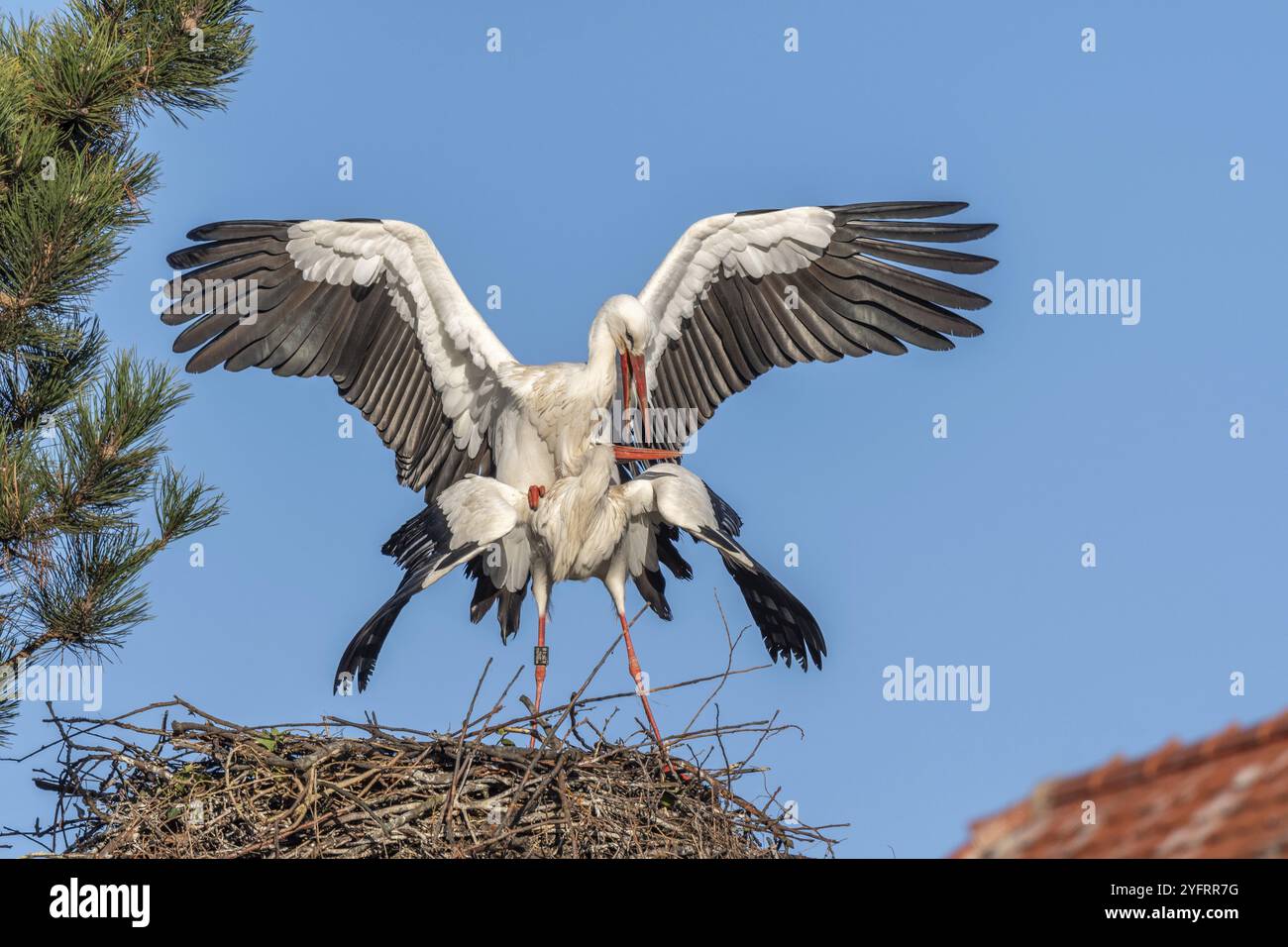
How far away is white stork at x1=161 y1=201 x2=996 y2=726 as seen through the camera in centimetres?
728

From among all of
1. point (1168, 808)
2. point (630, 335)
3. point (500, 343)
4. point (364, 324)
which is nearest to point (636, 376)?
point (630, 335)

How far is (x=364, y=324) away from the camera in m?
7.57

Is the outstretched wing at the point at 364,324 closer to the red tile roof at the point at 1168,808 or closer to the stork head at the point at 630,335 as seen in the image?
the stork head at the point at 630,335

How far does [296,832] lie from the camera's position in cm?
553

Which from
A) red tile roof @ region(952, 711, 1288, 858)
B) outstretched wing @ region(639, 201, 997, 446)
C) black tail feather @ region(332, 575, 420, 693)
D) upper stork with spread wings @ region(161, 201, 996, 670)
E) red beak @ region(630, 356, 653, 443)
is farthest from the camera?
outstretched wing @ region(639, 201, 997, 446)

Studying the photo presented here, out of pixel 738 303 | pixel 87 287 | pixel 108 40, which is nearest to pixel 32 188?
pixel 87 287

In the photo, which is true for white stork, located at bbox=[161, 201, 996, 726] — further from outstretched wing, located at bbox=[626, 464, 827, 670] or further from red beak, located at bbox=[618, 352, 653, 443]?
outstretched wing, located at bbox=[626, 464, 827, 670]

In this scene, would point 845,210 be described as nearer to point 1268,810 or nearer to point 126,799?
point 126,799

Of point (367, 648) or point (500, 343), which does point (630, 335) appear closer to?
point (500, 343)

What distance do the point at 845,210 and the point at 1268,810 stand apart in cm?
455

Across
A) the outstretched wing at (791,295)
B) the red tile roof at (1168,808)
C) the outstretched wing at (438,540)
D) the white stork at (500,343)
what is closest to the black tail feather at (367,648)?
the outstretched wing at (438,540)

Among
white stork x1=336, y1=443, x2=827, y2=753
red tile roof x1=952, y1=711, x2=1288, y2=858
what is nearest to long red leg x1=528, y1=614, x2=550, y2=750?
white stork x1=336, y1=443, x2=827, y2=753

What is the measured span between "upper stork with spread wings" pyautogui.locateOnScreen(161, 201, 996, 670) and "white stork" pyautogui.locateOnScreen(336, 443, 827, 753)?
0.10m
